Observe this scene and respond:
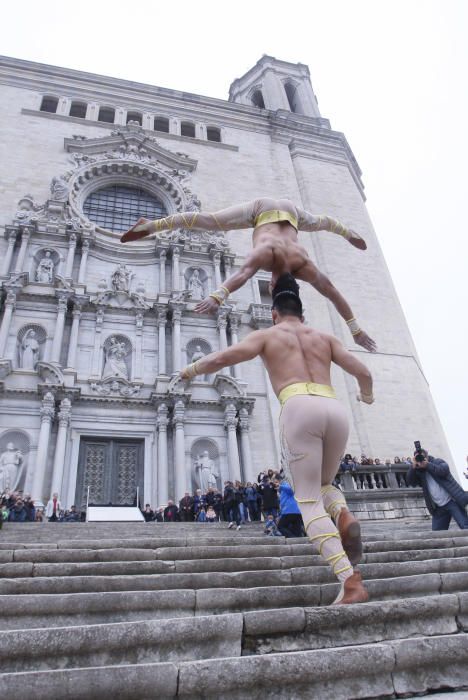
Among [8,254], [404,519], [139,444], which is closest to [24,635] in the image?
[404,519]

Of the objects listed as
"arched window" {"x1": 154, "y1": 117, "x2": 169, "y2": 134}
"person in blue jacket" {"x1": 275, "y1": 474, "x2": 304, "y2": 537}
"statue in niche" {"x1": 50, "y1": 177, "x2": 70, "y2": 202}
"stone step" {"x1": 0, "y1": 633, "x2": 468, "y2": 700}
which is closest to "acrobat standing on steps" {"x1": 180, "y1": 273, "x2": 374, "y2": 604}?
"stone step" {"x1": 0, "y1": 633, "x2": 468, "y2": 700}

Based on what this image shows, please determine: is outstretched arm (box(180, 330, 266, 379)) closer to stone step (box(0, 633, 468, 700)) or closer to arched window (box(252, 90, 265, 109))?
stone step (box(0, 633, 468, 700))

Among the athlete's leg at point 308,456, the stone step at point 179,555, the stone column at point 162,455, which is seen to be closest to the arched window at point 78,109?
the stone column at point 162,455

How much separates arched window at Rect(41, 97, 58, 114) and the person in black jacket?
84.2 feet

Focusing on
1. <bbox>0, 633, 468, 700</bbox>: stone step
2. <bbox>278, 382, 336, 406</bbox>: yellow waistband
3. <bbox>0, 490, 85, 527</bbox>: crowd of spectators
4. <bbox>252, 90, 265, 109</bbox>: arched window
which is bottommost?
<bbox>0, 633, 468, 700</bbox>: stone step

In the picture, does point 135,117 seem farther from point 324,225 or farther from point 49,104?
point 324,225

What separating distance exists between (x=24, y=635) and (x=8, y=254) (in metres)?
18.2

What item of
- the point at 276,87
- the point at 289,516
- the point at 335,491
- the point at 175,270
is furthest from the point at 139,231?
the point at 276,87

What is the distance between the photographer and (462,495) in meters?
7.56

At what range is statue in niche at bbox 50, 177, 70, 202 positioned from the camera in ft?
68.6

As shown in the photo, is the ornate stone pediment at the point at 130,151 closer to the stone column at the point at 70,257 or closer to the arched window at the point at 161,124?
the arched window at the point at 161,124

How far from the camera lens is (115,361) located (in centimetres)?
1762

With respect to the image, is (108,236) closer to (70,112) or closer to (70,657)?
(70,112)

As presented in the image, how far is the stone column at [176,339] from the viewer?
17953 mm
